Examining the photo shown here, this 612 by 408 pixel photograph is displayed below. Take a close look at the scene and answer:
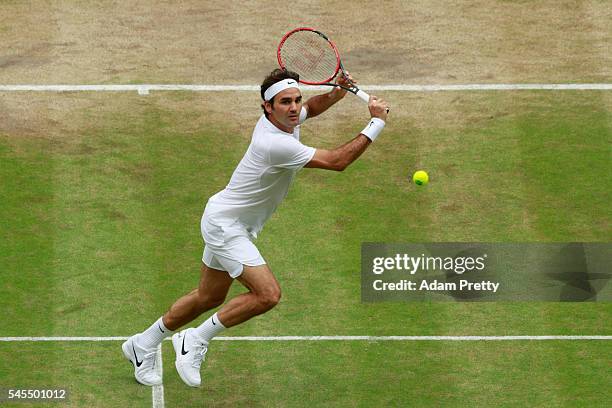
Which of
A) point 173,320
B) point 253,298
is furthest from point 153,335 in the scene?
point 253,298

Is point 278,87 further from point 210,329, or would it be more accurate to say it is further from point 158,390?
point 158,390

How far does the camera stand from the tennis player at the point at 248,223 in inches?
505

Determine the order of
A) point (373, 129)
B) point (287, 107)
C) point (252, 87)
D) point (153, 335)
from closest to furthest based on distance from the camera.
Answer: point (373, 129), point (287, 107), point (153, 335), point (252, 87)

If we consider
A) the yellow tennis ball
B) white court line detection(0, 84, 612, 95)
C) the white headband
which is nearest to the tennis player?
the white headband

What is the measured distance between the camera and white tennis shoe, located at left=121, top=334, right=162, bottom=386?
13.5 metres

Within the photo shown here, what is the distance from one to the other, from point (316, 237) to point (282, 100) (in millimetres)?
3542

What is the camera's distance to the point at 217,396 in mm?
13359

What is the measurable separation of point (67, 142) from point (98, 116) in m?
0.67

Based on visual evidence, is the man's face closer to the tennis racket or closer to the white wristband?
the white wristband

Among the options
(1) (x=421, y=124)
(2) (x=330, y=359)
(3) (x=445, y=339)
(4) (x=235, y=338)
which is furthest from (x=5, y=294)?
(1) (x=421, y=124)

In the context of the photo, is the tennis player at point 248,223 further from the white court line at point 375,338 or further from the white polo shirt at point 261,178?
the white court line at point 375,338

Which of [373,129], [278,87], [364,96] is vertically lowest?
[373,129]

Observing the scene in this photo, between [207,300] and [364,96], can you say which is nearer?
[364,96]

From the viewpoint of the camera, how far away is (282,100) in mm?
12961
